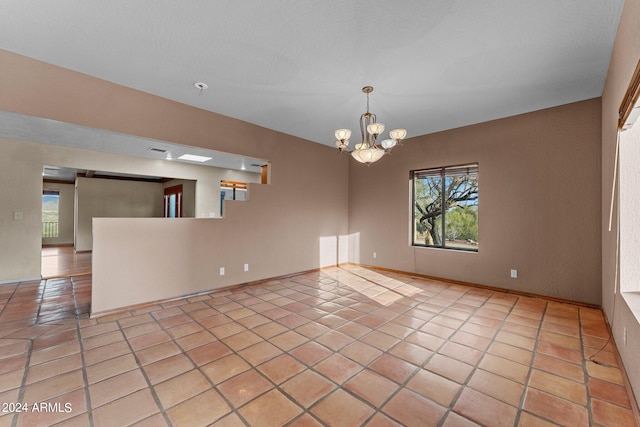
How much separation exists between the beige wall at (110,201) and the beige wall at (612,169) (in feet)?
34.9

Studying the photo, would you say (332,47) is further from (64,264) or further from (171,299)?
(64,264)

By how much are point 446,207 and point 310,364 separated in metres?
3.84

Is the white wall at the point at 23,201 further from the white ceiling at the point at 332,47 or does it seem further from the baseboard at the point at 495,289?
the baseboard at the point at 495,289

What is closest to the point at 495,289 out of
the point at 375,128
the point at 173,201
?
the point at 375,128

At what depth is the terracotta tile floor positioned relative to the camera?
162cm

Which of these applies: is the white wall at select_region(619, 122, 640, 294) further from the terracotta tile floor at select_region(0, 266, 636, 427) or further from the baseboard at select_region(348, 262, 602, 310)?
the baseboard at select_region(348, 262, 602, 310)

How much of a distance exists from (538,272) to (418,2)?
391 centimetres

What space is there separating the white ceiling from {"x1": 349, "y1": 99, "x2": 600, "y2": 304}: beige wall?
19.7 inches

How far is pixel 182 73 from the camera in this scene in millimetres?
2840

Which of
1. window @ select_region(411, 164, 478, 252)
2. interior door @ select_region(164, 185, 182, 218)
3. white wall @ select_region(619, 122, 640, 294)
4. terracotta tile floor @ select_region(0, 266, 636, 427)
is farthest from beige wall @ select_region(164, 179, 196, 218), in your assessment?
white wall @ select_region(619, 122, 640, 294)

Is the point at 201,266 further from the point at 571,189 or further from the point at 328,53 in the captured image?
the point at 571,189

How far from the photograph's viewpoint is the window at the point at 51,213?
9.35 m

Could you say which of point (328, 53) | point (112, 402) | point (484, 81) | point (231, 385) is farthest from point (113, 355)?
point (484, 81)

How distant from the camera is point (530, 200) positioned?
3.86 meters
